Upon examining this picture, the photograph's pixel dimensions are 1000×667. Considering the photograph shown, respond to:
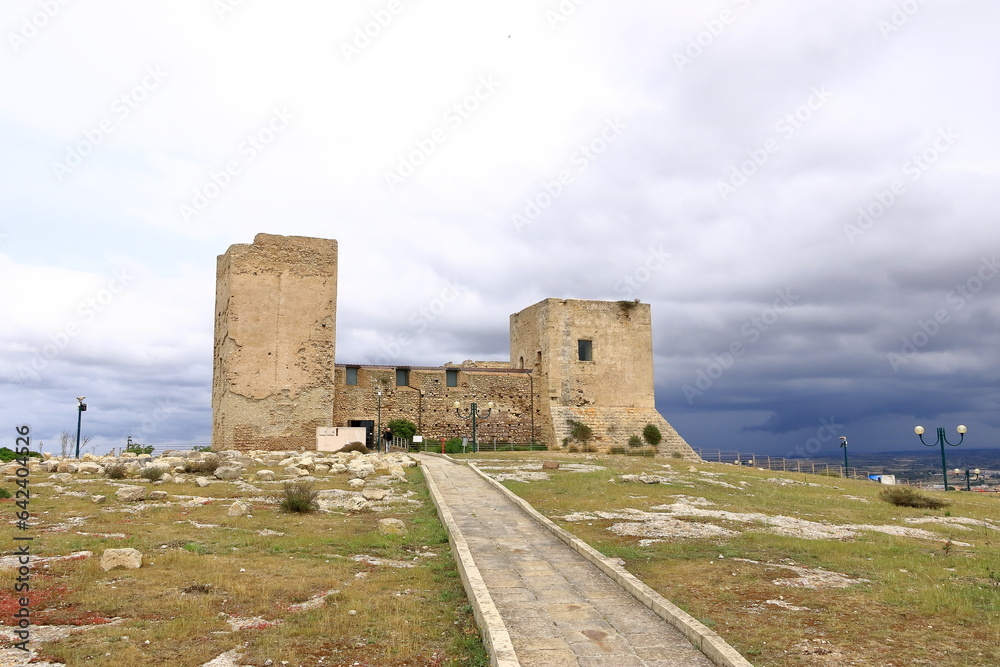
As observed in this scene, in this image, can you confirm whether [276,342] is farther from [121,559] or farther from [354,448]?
[121,559]

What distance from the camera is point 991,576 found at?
26.7 ft

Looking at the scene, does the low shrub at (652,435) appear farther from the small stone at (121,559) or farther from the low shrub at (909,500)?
the small stone at (121,559)

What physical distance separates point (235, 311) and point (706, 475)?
2067 centimetres

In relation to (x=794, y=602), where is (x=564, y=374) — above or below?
above

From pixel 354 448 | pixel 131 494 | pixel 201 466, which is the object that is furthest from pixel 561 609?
pixel 354 448

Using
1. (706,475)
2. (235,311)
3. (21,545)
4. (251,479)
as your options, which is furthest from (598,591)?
(235,311)

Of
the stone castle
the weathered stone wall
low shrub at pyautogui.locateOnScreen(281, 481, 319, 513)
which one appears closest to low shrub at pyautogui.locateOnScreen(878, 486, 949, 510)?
low shrub at pyautogui.locateOnScreen(281, 481, 319, 513)

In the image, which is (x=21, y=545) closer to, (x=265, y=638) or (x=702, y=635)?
(x=265, y=638)

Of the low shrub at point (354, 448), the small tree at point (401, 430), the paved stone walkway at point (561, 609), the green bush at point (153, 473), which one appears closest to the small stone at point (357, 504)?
the paved stone walkway at point (561, 609)

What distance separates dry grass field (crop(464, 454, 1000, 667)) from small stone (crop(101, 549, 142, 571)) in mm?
5846

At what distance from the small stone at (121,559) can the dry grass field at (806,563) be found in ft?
19.2

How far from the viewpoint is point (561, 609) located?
6.48 meters

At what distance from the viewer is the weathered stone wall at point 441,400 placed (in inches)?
1313

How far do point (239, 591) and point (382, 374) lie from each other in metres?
27.0
